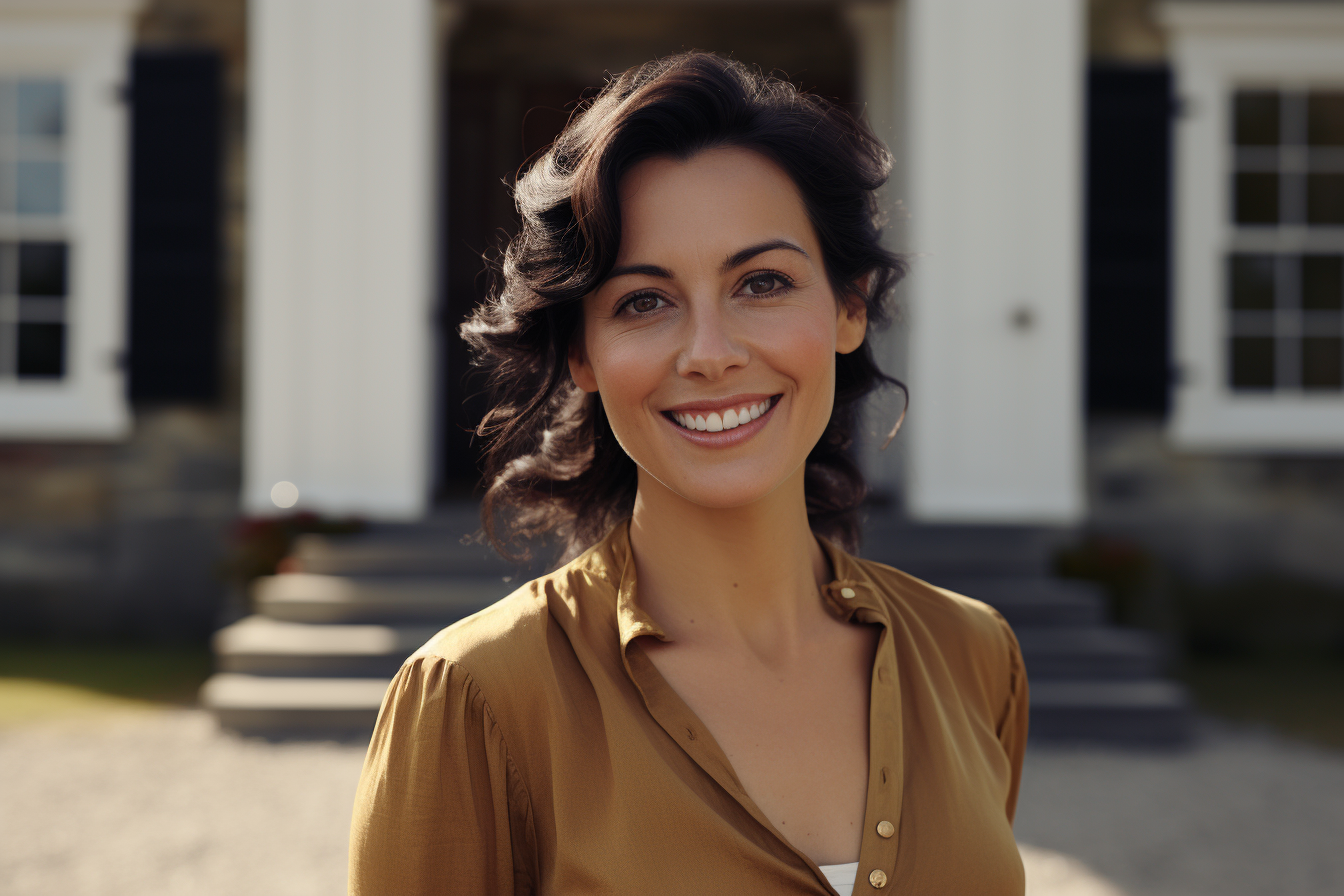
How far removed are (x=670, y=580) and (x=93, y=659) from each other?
541 centimetres

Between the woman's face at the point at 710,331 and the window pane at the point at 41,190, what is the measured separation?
6.25 metres

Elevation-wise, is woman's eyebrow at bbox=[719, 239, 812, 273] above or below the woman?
above

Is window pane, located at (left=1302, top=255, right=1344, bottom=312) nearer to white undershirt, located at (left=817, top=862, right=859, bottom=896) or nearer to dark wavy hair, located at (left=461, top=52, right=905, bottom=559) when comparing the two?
dark wavy hair, located at (left=461, top=52, right=905, bottom=559)

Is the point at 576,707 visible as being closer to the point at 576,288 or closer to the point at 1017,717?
the point at 576,288

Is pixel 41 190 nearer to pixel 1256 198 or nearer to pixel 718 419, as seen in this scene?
pixel 718 419

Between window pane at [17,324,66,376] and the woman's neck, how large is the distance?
6.09 metres

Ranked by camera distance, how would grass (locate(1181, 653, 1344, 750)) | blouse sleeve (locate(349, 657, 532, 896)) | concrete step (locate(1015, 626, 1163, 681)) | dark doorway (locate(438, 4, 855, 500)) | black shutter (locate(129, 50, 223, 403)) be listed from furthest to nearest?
dark doorway (locate(438, 4, 855, 500)), black shutter (locate(129, 50, 223, 403)), grass (locate(1181, 653, 1344, 750)), concrete step (locate(1015, 626, 1163, 681)), blouse sleeve (locate(349, 657, 532, 896))

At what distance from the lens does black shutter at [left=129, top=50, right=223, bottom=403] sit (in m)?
6.07

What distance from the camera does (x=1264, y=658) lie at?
6008mm

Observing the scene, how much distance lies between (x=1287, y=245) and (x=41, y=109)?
701 centimetres

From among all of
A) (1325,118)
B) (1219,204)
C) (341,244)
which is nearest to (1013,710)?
(341,244)

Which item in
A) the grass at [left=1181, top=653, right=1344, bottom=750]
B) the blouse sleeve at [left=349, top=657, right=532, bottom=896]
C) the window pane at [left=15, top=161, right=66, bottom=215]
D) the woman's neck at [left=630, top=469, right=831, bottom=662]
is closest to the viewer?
the blouse sleeve at [left=349, top=657, right=532, bottom=896]

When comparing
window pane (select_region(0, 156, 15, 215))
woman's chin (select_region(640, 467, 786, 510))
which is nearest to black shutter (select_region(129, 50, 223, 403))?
window pane (select_region(0, 156, 15, 215))

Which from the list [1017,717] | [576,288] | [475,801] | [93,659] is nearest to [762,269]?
[576,288]
